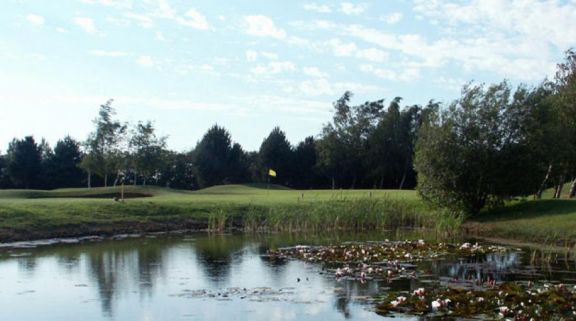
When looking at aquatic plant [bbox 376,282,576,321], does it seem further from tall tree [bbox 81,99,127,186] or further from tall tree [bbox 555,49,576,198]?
tall tree [bbox 81,99,127,186]

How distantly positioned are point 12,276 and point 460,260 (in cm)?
1532

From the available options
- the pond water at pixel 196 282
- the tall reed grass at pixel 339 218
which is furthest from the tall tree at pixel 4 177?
the pond water at pixel 196 282

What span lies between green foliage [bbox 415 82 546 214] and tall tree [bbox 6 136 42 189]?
2425 inches

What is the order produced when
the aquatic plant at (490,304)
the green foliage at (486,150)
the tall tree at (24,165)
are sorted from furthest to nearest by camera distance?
the tall tree at (24,165) < the green foliage at (486,150) < the aquatic plant at (490,304)

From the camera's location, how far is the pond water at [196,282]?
16.4 metres

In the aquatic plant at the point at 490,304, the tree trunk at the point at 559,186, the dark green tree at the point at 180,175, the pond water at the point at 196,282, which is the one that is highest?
the dark green tree at the point at 180,175

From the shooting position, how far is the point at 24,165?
8706 centimetres

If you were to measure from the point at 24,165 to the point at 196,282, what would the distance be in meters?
72.9

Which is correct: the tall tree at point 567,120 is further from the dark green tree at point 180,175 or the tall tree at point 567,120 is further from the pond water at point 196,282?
the dark green tree at point 180,175

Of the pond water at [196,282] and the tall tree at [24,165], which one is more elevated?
the tall tree at [24,165]

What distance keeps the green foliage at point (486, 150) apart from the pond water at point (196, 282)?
11677mm

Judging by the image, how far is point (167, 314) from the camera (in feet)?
52.9

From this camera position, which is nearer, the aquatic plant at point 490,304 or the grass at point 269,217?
the aquatic plant at point 490,304

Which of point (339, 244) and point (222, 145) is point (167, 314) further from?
point (222, 145)
